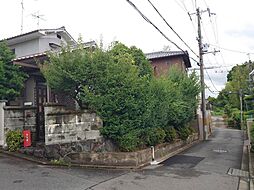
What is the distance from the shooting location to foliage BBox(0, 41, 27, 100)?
1143 cm

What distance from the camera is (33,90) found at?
577 inches

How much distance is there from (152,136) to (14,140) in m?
5.42

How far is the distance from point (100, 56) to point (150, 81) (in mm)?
2780

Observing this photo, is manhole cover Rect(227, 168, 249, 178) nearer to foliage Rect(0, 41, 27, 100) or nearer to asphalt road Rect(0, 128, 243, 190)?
asphalt road Rect(0, 128, 243, 190)

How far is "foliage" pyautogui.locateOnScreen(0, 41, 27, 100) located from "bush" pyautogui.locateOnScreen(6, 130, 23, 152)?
2.33m

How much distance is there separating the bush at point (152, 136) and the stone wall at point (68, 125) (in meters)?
2.28

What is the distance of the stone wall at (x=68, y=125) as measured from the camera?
8938 mm

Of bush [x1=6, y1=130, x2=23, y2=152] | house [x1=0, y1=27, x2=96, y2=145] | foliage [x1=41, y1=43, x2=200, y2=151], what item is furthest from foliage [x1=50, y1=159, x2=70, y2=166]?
bush [x1=6, y1=130, x2=23, y2=152]

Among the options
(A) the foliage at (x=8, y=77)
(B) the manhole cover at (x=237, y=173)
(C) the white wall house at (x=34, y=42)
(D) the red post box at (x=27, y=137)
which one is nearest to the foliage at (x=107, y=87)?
(D) the red post box at (x=27, y=137)

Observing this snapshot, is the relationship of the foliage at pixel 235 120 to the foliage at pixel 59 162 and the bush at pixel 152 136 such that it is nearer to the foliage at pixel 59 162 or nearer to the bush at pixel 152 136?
the bush at pixel 152 136

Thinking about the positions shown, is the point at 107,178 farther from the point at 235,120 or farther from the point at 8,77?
the point at 235,120

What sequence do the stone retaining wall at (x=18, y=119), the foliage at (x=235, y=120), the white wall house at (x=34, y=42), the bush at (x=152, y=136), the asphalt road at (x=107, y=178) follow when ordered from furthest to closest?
the foliage at (x=235, y=120), the white wall house at (x=34, y=42), the bush at (x=152, y=136), the stone retaining wall at (x=18, y=119), the asphalt road at (x=107, y=178)

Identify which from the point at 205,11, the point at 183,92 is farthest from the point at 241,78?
the point at 183,92

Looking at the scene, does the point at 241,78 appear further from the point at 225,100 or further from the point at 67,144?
the point at 67,144
